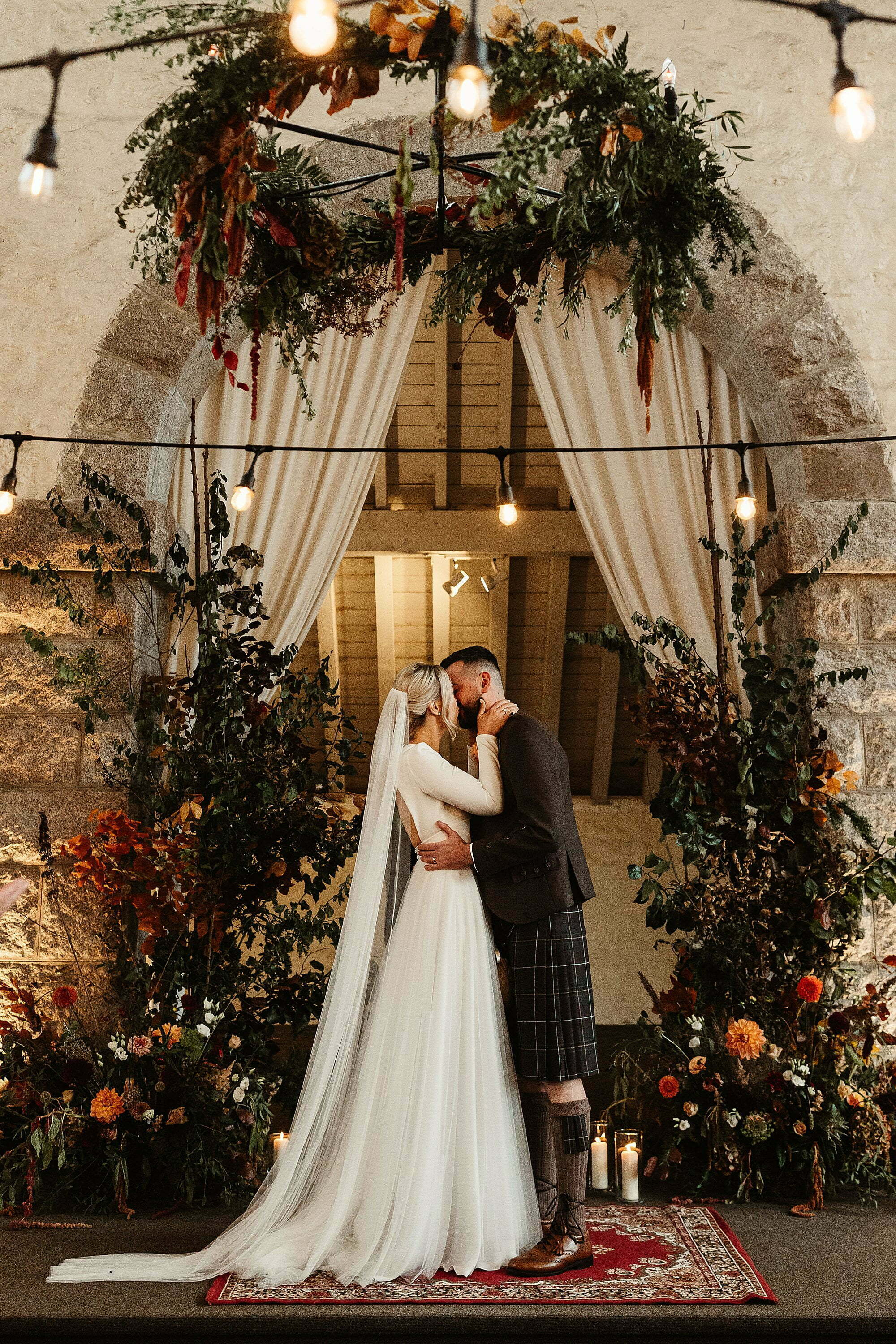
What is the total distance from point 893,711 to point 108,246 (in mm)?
3609

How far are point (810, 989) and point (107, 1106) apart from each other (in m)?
2.27

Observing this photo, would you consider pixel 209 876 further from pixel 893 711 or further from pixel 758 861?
pixel 893 711

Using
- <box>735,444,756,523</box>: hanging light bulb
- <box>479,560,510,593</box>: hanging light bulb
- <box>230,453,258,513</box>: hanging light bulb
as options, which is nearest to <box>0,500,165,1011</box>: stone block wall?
<box>230,453,258,513</box>: hanging light bulb

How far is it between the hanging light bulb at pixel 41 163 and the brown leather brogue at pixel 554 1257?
9.40ft

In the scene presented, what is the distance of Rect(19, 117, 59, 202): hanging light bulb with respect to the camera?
241 centimetres

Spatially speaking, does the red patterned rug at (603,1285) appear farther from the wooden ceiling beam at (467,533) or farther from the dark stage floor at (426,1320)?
the wooden ceiling beam at (467,533)

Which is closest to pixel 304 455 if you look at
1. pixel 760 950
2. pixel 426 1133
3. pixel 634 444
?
pixel 634 444

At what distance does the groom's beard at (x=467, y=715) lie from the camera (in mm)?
3418

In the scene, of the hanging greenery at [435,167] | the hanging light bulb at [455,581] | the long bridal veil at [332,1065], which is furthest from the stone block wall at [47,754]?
the hanging light bulb at [455,581]

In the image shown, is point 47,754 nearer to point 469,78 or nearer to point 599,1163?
point 599,1163

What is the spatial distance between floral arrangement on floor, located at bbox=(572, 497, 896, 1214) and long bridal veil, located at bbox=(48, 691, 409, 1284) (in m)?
0.88

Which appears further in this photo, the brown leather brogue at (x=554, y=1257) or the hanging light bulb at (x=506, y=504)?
the hanging light bulb at (x=506, y=504)

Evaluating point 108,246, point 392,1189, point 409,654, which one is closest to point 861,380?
A: point 108,246

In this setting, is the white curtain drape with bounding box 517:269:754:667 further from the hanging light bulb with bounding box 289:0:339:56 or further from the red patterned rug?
the hanging light bulb with bounding box 289:0:339:56
